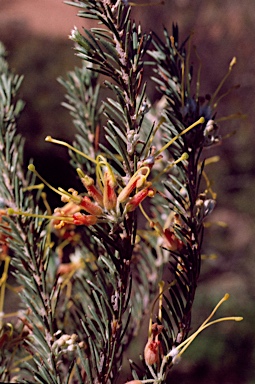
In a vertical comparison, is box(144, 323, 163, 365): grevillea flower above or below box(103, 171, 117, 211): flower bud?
below

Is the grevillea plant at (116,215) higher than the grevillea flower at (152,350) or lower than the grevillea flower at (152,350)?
higher

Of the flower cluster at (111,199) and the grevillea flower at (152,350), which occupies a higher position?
the flower cluster at (111,199)

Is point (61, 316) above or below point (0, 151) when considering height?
below

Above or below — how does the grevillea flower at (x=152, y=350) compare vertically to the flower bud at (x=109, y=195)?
below

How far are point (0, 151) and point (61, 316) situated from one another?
0.14 metres

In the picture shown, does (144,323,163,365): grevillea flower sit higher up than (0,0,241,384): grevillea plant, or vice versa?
(0,0,241,384): grevillea plant

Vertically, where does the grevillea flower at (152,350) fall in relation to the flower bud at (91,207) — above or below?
below

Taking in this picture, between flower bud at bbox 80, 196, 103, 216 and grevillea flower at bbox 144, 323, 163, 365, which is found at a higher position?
flower bud at bbox 80, 196, 103, 216

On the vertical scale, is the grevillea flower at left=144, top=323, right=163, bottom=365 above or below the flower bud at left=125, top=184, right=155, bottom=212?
below

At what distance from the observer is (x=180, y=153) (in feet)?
0.94

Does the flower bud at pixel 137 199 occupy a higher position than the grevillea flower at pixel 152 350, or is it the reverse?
the flower bud at pixel 137 199

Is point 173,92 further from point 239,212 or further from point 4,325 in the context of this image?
point 239,212

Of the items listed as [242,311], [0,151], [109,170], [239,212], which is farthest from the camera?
[239,212]

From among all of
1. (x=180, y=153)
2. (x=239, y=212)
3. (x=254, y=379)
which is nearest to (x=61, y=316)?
(x=180, y=153)
